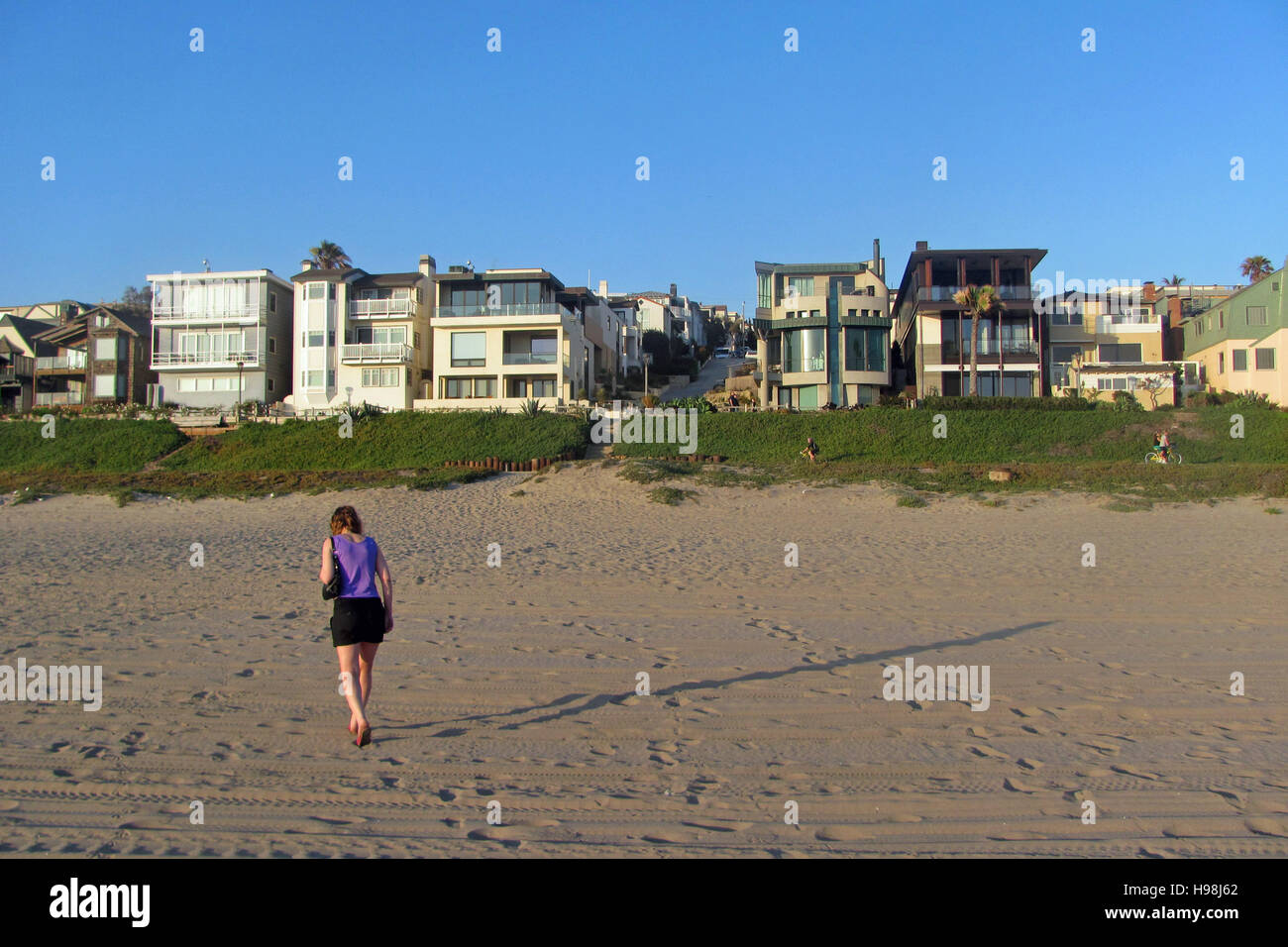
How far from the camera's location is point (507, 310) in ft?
141

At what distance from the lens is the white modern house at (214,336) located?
45219 mm

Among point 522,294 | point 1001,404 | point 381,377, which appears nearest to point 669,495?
point 1001,404

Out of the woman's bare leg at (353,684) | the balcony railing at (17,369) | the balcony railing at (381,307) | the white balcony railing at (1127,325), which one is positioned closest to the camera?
the woman's bare leg at (353,684)

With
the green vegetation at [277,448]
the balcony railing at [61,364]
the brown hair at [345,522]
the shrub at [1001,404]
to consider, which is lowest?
the brown hair at [345,522]

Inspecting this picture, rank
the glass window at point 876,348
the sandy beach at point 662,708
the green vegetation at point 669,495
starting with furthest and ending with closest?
the glass window at point 876,348 → the green vegetation at point 669,495 → the sandy beach at point 662,708

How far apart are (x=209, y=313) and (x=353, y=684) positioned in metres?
47.1

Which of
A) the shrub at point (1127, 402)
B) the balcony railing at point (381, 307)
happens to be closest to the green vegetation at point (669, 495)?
the shrub at point (1127, 402)

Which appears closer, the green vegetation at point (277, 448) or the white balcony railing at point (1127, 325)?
the green vegetation at point (277, 448)

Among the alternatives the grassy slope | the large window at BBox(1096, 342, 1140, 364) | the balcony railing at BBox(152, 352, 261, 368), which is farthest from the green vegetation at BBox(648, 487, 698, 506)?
the large window at BBox(1096, 342, 1140, 364)

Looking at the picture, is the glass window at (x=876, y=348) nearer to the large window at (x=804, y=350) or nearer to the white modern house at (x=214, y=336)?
the large window at (x=804, y=350)

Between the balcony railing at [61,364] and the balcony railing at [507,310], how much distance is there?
78.7 ft

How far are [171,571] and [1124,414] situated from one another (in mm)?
31942

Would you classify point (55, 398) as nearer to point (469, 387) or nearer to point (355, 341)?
point (355, 341)
